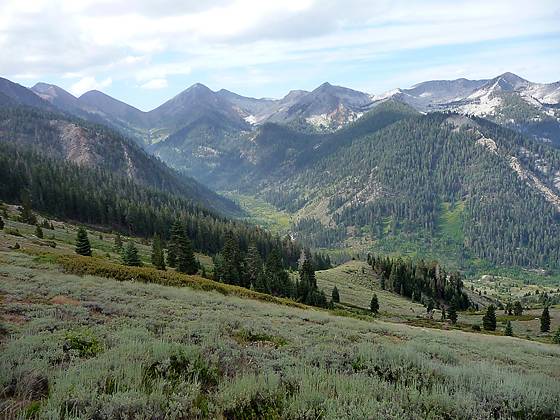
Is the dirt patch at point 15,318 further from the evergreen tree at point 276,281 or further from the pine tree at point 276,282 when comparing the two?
the evergreen tree at point 276,281

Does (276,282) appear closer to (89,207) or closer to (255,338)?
(255,338)

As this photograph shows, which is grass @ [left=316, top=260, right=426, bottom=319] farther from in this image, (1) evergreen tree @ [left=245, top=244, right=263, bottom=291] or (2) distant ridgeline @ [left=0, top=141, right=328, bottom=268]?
(2) distant ridgeline @ [left=0, top=141, right=328, bottom=268]

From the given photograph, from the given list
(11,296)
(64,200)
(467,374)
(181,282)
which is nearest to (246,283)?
(181,282)

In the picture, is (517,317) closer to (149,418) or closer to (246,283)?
(246,283)

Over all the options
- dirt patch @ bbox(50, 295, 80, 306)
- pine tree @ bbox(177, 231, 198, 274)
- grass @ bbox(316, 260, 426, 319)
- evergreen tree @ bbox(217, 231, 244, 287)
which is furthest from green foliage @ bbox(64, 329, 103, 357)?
grass @ bbox(316, 260, 426, 319)

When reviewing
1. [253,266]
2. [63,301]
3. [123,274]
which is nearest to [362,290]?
[253,266]

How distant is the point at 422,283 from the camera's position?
16238 cm

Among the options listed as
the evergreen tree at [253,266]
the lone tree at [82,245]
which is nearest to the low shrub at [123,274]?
the lone tree at [82,245]

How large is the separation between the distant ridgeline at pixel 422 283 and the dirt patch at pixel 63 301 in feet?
475

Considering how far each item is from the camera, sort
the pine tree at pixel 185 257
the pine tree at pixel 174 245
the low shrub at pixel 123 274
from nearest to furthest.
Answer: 1. the low shrub at pixel 123 274
2. the pine tree at pixel 185 257
3. the pine tree at pixel 174 245

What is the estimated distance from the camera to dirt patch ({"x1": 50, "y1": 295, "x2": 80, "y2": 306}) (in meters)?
20.4

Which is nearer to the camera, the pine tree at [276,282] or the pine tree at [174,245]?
the pine tree at [174,245]

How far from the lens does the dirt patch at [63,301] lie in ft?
67.0

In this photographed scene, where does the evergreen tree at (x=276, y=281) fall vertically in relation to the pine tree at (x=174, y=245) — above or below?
below
